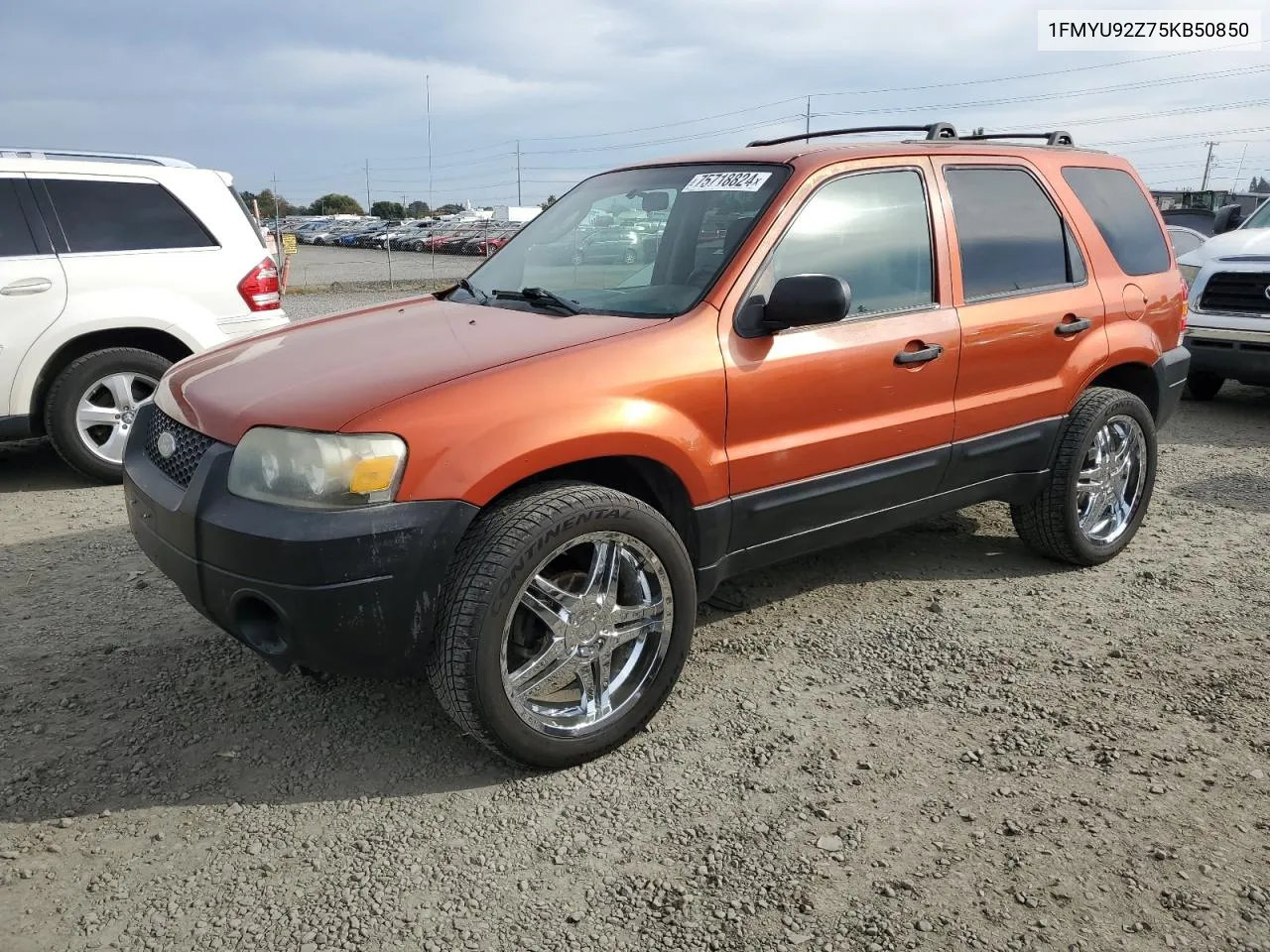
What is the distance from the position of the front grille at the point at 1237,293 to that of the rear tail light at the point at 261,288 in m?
7.13

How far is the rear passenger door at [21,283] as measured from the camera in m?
5.53

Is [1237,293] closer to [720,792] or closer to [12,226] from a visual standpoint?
[720,792]

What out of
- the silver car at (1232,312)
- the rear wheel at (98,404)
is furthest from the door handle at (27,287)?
the silver car at (1232,312)

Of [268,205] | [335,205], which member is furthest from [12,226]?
[335,205]

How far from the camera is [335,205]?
337 feet

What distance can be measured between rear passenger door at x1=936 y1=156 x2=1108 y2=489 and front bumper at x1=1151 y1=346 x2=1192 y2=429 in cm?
59

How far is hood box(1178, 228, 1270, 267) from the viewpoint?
791 centimetres

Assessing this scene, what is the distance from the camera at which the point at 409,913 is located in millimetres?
2361

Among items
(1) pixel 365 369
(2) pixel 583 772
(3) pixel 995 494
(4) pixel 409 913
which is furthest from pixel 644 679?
(3) pixel 995 494

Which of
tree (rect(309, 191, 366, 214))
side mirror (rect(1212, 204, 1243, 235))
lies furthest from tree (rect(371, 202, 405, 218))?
side mirror (rect(1212, 204, 1243, 235))

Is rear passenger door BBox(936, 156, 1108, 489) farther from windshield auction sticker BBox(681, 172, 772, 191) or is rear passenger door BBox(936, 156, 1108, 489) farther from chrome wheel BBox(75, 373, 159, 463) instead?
chrome wheel BBox(75, 373, 159, 463)

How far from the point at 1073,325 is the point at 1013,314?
0.40 meters

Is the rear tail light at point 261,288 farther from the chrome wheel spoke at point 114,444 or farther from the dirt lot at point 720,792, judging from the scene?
the dirt lot at point 720,792

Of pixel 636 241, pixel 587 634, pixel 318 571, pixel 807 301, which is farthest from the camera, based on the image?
pixel 636 241
